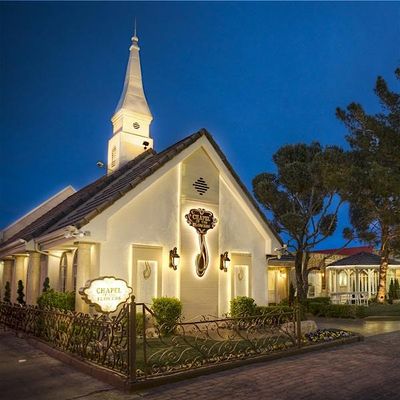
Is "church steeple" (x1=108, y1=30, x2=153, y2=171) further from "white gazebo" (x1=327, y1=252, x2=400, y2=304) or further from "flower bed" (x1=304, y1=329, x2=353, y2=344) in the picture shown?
"white gazebo" (x1=327, y1=252, x2=400, y2=304)

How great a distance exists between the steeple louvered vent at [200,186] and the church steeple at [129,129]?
620cm

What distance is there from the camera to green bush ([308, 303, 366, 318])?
2116 centimetres

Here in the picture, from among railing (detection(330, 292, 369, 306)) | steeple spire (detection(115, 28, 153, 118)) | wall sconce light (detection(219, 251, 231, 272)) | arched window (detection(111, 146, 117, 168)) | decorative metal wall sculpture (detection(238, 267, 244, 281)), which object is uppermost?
steeple spire (detection(115, 28, 153, 118))

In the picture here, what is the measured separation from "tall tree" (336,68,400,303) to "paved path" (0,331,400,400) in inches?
348

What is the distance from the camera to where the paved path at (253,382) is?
754cm

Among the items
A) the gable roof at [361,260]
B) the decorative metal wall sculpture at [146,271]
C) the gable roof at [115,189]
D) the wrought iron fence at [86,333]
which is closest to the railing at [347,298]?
the gable roof at [361,260]

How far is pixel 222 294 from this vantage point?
1675cm

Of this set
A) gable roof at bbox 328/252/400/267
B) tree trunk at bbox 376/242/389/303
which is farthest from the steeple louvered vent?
gable roof at bbox 328/252/400/267

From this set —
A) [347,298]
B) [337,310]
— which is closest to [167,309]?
[337,310]

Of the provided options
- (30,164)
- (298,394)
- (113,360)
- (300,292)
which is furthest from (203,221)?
(30,164)

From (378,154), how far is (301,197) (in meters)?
6.44

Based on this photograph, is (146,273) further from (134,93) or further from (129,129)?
(134,93)

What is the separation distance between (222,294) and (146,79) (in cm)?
15790

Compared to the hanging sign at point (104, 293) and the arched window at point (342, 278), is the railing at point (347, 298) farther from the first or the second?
the hanging sign at point (104, 293)
